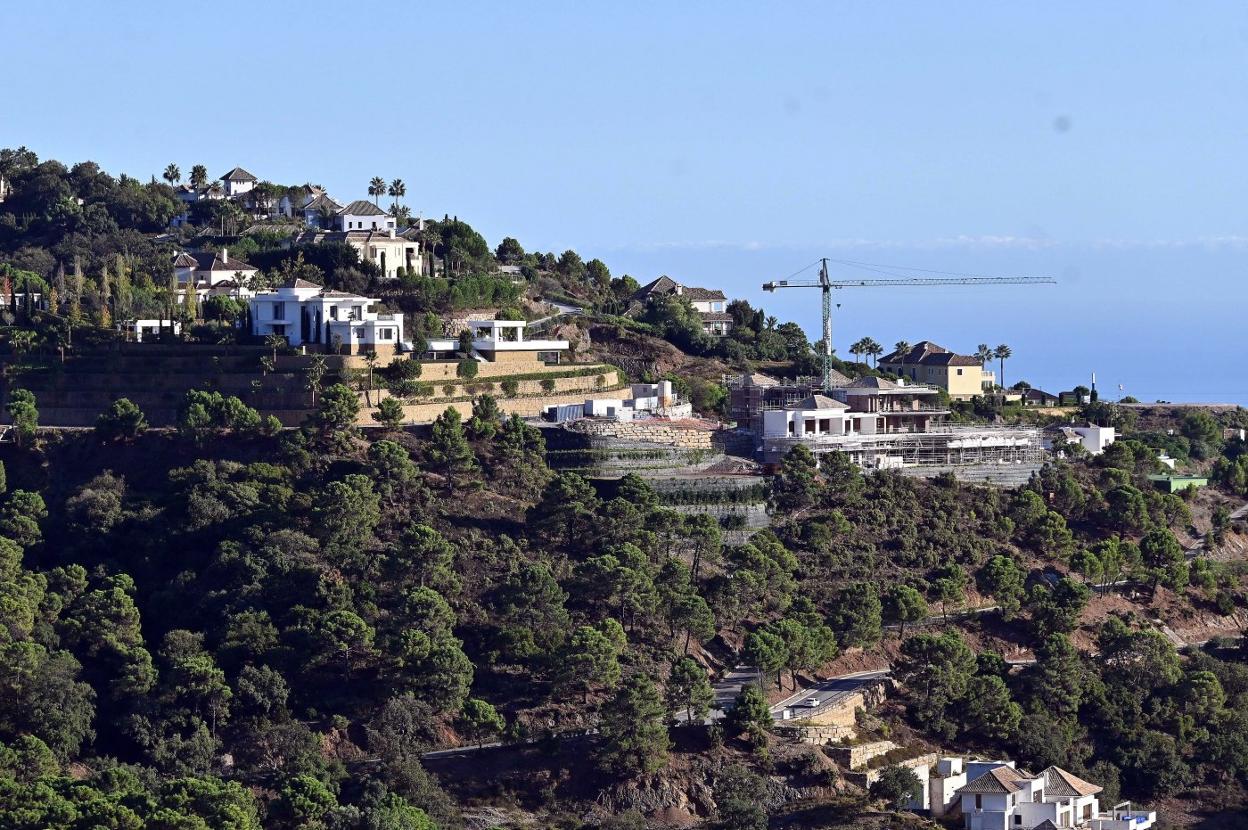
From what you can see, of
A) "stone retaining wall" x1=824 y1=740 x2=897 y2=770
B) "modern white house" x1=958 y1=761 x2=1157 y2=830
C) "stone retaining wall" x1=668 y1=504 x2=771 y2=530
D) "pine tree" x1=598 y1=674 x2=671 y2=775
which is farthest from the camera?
"stone retaining wall" x1=668 y1=504 x2=771 y2=530

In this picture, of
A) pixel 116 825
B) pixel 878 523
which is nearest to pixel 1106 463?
pixel 878 523

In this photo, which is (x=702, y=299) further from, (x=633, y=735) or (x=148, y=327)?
(x=633, y=735)

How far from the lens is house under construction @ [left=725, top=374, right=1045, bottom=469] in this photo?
92.4 m

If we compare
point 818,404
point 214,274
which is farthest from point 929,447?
point 214,274

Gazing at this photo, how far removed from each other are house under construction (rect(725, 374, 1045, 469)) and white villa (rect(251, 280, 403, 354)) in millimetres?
14190

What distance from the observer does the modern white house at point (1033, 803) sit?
227 ft

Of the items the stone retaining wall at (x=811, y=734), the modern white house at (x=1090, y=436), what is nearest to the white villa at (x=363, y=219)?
the modern white house at (x=1090, y=436)

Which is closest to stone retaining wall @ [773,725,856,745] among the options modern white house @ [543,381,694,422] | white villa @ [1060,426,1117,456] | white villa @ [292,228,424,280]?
modern white house @ [543,381,694,422]

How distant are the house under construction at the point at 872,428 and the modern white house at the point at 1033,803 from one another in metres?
21.7

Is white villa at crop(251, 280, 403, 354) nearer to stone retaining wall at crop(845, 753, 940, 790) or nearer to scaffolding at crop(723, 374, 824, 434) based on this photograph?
scaffolding at crop(723, 374, 824, 434)

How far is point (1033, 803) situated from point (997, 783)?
1.16 meters

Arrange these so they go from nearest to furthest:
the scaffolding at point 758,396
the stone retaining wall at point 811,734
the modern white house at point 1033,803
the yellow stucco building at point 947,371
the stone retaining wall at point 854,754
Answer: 1. the modern white house at point 1033,803
2. the stone retaining wall at point 854,754
3. the stone retaining wall at point 811,734
4. the scaffolding at point 758,396
5. the yellow stucco building at point 947,371

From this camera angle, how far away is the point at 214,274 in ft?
340

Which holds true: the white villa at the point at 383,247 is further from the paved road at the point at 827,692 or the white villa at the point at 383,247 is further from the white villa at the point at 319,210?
the paved road at the point at 827,692
